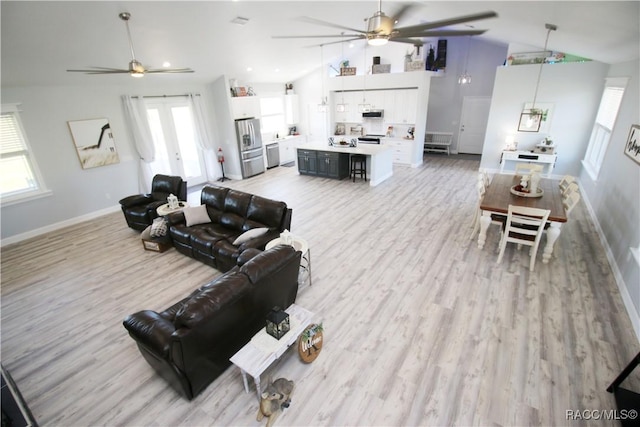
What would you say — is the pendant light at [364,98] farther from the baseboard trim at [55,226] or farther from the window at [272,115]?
the baseboard trim at [55,226]

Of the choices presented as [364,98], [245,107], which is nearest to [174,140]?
[245,107]

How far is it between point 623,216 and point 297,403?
474 centimetres

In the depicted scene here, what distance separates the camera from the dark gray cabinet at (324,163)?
26.1 ft

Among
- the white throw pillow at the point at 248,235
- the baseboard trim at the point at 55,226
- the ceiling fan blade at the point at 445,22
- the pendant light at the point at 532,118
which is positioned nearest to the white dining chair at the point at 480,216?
the ceiling fan blade at the point at 445,22

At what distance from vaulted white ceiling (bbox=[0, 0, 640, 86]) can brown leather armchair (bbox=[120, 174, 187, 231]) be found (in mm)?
2251

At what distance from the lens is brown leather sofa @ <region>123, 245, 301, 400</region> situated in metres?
2.16

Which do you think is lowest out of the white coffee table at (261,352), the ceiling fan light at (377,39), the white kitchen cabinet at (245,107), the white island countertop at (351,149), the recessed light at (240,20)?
the white coffee table at (261,352)

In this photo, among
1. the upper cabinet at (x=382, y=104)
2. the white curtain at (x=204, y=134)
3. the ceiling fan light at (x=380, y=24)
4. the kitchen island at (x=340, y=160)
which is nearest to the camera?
the ceiling fan light at (x=380, y=24)

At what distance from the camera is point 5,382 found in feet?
7.18

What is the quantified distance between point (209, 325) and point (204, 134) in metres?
7.11

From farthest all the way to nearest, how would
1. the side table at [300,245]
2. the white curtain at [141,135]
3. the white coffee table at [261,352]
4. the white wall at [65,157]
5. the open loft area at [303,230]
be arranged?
the white curtain at [141,135]
the white wall at [65,157]
the side table at [300,245]
the open loft area at [303,230]
the white coffee table at [261,352]

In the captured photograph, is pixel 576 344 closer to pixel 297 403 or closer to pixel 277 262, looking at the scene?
pixel 297 403

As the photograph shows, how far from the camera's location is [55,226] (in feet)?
19.5

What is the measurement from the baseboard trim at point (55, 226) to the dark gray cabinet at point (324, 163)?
15.7 feet
